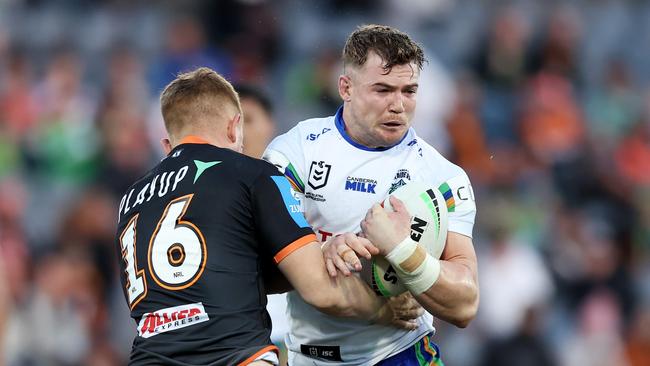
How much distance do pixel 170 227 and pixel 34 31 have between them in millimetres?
11438

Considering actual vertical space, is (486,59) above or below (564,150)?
above

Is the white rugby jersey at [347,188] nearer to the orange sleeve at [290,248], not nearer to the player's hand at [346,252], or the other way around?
the player's hand at [346,252]

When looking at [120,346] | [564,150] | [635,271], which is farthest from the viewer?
[564,150]

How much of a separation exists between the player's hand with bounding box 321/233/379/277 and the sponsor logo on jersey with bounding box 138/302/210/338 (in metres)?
0.65

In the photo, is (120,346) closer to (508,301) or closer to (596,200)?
(508,301)

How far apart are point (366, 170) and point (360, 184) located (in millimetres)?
86

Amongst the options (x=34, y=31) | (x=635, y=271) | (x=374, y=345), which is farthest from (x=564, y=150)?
(x=374, y=345)

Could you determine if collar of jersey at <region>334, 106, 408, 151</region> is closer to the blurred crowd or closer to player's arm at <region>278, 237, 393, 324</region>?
player's arm at <region>278, 237, 393, 324</region>

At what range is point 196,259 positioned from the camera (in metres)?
5.05

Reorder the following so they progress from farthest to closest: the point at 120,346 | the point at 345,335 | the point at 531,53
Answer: the point at 531,53, the point at 120,346, the point at 345,335

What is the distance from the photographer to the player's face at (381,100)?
19.3 feet

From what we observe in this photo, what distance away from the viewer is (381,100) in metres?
5.93

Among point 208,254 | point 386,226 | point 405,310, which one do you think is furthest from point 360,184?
point 208,254

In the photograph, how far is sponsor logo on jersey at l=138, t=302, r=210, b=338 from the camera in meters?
5.03
